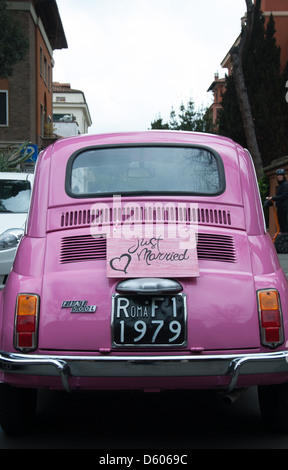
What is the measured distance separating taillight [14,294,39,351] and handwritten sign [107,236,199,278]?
435 millimetres

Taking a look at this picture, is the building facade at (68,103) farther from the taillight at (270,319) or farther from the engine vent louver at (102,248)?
the taillight at (270,319)

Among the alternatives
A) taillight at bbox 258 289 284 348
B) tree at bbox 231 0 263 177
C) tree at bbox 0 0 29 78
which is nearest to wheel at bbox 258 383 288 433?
taillight at bbox 258 289 284 348

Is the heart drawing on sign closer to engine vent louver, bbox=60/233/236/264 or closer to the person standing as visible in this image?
engine vent louver, bbox=60/233/236/264

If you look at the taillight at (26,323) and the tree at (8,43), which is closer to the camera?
the taillight at (26,323)

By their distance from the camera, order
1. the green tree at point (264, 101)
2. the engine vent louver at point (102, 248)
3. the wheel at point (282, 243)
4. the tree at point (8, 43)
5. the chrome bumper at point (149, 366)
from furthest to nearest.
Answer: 1. the green tree at point (264, 101)
2. the tree at point (8, 43)
3. the wheel at point (282, 243)
4. the engine vent louver at point (102, 248)
5. the chrome bumper at point (149, 366)

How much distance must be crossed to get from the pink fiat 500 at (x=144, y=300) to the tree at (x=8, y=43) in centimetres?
2233

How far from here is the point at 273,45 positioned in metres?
40.1

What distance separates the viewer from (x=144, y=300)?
12.8 feet

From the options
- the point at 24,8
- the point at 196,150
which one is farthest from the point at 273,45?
the point at 196,150

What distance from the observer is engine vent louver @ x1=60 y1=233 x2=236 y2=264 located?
409 centimetres

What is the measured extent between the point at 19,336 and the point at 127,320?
574 millimetres

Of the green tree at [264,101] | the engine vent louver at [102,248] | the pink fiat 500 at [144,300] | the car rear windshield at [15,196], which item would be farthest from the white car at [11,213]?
the green tree at [264,101]

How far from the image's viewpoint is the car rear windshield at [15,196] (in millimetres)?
10984

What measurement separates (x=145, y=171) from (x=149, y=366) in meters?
1.48
